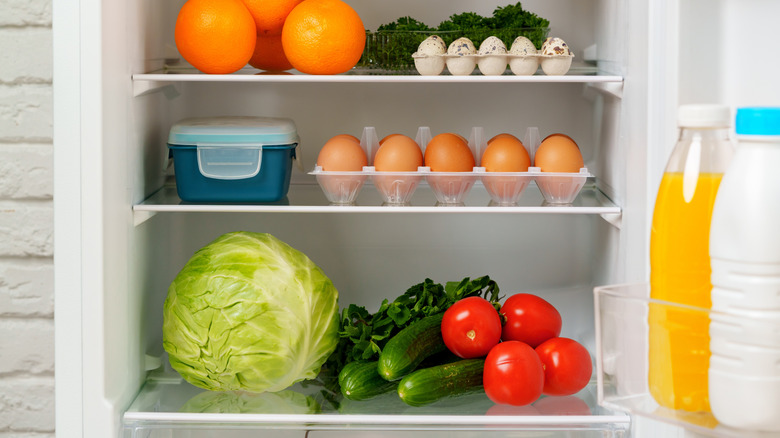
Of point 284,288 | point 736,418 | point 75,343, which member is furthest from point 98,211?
point 736,418

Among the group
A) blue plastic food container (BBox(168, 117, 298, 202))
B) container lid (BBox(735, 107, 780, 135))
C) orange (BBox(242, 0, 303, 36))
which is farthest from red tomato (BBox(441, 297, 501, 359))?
container lid (BBox(735, 107, 780, 135))

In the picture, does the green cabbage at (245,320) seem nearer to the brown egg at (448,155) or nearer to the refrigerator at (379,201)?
the refrigerator at (379,201)

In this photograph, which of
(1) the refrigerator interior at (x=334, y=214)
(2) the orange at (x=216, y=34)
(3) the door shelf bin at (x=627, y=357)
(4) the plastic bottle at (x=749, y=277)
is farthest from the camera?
(2) the orange at (x=216, y=34)

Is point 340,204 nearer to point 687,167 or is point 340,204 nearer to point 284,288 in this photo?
point 284,288

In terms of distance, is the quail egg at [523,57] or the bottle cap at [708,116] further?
the quail egg at [523,57]

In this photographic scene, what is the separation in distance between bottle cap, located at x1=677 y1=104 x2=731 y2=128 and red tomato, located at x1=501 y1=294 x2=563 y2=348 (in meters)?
0.89

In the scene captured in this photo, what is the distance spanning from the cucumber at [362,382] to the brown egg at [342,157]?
444mm

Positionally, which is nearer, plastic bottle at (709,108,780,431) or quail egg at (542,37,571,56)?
plastic bottle at (709,108,780,431)

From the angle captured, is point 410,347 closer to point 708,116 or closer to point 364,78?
point 364,78

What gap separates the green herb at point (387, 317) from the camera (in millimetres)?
1700

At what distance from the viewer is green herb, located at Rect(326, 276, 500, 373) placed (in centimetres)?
170

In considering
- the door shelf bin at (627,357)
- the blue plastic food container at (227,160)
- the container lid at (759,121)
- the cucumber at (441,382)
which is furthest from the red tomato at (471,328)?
the container lid at (759,121)

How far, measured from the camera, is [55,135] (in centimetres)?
141

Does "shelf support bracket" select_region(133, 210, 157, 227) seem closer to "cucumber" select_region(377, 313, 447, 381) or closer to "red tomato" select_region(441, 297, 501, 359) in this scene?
→ "cucumber" select_region(377, 313, 447, 381)
